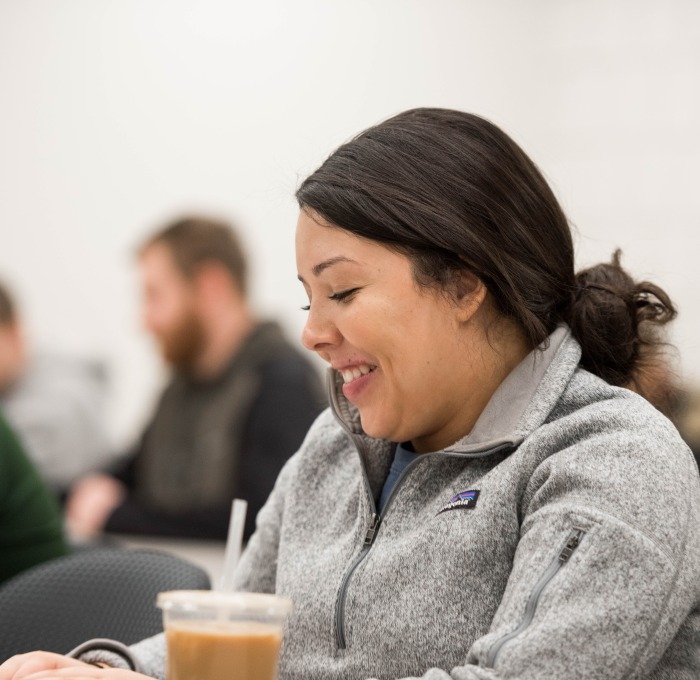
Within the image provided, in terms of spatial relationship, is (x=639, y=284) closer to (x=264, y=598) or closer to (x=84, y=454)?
(x=264, y=598)

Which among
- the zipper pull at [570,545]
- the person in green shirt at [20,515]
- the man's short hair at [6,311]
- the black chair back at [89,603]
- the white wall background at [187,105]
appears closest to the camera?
the zipper pull at [570,545]

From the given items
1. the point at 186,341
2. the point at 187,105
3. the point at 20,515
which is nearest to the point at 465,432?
the point at 20,515

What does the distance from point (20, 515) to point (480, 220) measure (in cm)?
121

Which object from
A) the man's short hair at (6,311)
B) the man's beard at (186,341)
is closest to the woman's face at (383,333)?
the man's beard at (186,341)

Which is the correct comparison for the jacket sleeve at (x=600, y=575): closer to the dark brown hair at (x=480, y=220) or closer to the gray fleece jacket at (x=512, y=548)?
the gray fleece jacket at (x=512, y=548)

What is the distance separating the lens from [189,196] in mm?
4969

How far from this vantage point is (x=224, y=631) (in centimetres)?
87

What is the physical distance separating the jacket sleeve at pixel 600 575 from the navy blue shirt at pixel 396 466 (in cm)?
28

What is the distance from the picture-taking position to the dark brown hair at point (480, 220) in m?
1.18

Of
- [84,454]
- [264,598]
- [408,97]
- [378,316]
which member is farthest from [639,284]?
[408,97]

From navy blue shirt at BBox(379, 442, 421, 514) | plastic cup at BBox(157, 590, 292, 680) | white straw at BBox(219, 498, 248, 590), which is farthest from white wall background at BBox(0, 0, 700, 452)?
plastic cup at BBox(157, 590, 292, 680)

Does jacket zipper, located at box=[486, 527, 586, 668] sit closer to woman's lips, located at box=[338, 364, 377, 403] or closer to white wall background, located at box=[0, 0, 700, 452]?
woman's lips, located at box=[338, 364, 377, 403]

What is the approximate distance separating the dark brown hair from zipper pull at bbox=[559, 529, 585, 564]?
0.32 m

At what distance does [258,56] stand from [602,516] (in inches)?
171
